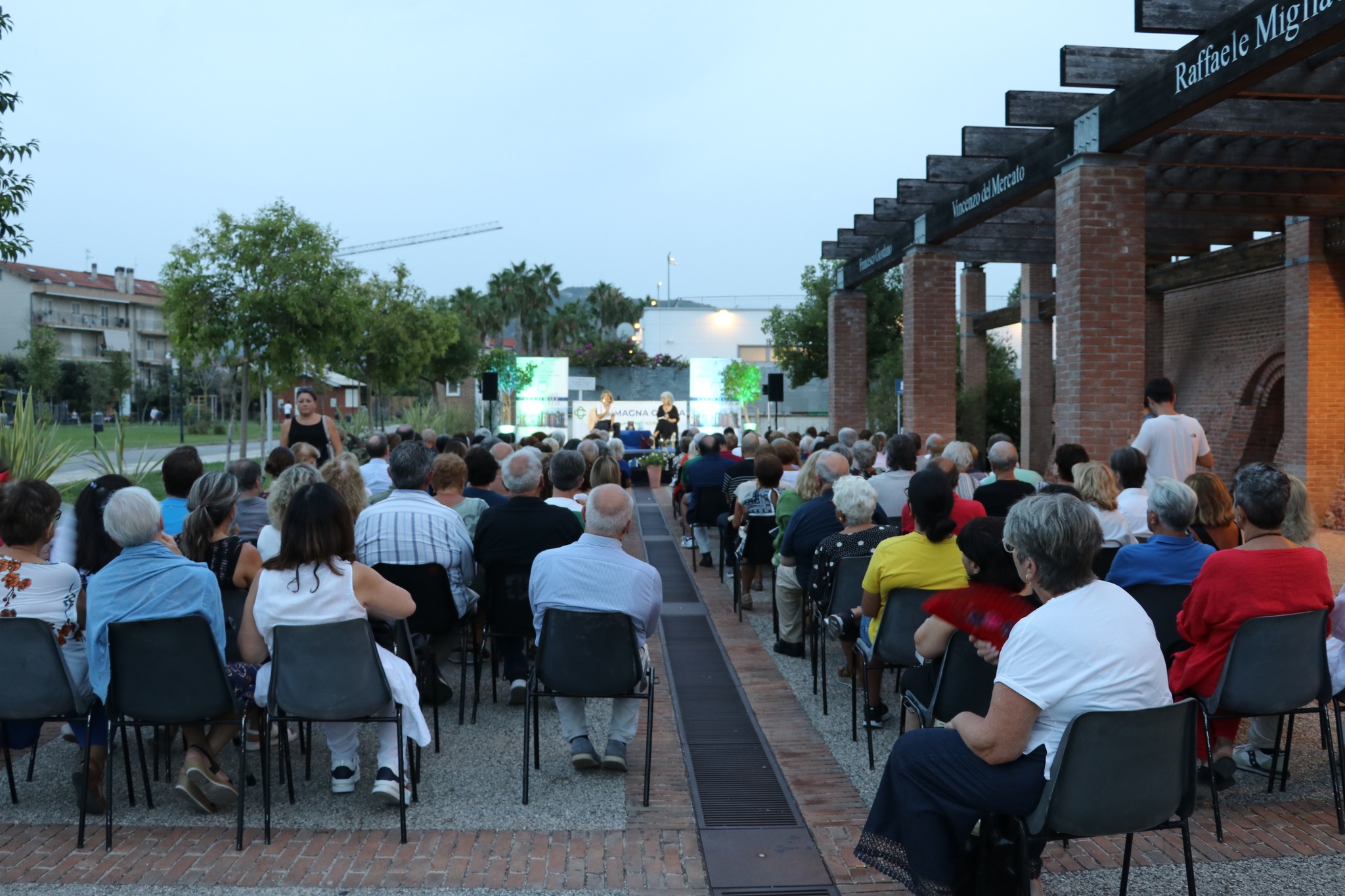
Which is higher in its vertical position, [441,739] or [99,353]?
[99,353]

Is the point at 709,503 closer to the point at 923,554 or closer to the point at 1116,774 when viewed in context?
the point at 923,554

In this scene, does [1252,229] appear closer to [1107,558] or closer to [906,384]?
[906,384]

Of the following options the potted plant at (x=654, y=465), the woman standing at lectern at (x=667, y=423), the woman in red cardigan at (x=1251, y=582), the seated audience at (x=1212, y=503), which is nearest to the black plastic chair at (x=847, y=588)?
the seated audience at (x=1212, y=503)

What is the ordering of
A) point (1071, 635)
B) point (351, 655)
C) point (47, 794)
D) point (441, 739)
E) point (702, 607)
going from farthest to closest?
1. point (702, 607)
2. point (441, 739)
3. point (47, 794)
4. point (351, 655)
5. point (1071, 635)

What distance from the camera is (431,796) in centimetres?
430

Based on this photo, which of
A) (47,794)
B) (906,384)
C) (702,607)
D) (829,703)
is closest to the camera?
(47,794)

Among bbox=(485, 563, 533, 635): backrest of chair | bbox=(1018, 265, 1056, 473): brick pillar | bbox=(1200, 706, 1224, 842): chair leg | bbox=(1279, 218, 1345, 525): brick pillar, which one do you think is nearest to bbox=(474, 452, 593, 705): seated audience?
bbox=(485, 563, 533, 635): backrest of chair

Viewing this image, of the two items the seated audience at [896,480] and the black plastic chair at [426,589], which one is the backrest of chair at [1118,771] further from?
the seated audience at [896,480]

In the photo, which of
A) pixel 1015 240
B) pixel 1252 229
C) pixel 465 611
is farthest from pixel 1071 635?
pixel 1252 229

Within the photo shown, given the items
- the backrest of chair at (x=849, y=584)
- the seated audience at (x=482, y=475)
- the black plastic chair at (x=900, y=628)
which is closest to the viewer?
the black plastic chair at (x=900, y=628)

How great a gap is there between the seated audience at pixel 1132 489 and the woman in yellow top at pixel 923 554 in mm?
1522

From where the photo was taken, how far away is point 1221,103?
871 centimetres

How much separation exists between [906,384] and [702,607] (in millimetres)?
6755

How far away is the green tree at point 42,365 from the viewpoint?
153 feet
